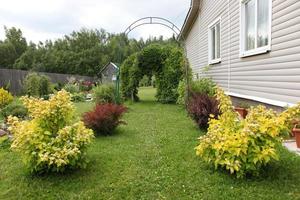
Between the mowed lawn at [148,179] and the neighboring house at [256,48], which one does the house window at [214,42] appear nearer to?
the neighboring house at [256,48]

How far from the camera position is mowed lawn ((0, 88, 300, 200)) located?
11.5ft

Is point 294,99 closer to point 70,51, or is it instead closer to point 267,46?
point 267,46

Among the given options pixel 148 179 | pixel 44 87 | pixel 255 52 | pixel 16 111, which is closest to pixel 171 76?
pixel 255 52

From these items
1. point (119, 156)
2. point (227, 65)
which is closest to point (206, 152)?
point (119, 156)

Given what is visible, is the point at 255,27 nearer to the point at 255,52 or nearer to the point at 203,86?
the point at 255,52

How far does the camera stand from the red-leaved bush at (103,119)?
6.46 metres

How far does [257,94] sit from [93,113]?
3.56 m

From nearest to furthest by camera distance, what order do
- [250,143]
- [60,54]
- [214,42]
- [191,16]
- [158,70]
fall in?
1. [250,143]
2. [214,42]
3. [158,70]
4. [191,16]
5. [60,54]

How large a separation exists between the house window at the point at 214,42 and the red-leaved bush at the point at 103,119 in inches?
198

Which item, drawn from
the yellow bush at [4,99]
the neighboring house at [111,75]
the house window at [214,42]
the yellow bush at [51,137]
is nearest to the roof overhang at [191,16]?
the house window at [214,42]

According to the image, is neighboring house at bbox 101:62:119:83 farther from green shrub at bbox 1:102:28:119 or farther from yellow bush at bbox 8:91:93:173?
Answer: yellow bush at bbox 8:91:93:173

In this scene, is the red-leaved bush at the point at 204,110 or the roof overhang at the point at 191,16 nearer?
the red-leaved bush at the point at 204,110

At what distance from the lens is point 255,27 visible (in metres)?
7.24

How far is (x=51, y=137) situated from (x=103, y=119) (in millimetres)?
2263
